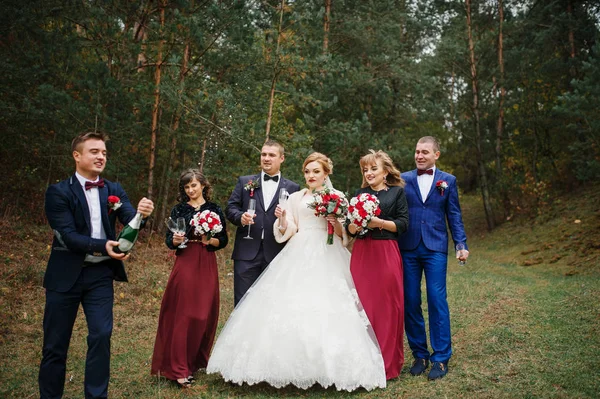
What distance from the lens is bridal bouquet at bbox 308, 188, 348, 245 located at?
18.5ft

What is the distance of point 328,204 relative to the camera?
563cm

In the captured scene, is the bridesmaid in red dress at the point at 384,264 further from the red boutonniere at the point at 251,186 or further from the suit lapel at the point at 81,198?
the suit lapel at the point at 81,198

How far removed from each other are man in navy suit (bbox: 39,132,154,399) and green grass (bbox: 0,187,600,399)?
101 centimetres

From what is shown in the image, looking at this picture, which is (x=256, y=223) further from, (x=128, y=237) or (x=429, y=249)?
(x=128, y=237)

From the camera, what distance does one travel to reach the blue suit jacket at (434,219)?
6.02 metres

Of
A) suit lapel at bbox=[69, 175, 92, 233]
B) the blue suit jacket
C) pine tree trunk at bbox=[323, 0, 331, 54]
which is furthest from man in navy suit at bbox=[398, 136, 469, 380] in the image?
pine tree trunk at bbox=[323, 0, 331, 54]

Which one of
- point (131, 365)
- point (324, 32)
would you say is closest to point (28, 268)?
point (131, 365)

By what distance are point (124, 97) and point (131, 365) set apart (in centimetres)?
815

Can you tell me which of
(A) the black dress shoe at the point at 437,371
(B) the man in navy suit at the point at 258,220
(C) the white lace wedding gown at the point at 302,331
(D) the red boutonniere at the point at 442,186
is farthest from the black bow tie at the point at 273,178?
(A) the black dress shoe at the point at 437,371

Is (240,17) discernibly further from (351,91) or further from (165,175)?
(351,91)

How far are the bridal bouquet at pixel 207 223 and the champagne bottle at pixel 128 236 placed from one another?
1.23m

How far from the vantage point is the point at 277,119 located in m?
16.3

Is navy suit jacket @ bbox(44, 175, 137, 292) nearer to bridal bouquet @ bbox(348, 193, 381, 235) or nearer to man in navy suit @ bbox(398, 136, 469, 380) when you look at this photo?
bridal bouquet @ bbox(348, 193, 381, 235)

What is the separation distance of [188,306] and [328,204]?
75.6 inches
